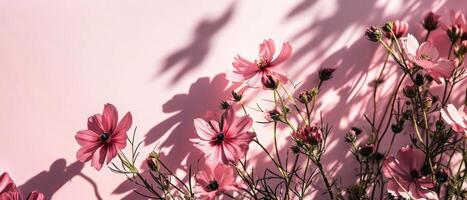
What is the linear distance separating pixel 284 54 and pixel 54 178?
0.68m

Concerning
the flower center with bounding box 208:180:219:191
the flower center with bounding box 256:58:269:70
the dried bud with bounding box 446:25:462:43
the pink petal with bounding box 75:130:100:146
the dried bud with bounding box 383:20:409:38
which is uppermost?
the pink petal with bounding box 75:130:100:146

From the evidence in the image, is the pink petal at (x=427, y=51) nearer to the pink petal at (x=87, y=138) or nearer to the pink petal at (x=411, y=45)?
Answer: the pink petal at (x=411, y=45)

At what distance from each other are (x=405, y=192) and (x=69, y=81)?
878 millimetres

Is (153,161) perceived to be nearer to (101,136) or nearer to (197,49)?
(101,136)

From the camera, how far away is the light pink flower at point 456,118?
92cm

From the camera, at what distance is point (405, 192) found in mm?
1038

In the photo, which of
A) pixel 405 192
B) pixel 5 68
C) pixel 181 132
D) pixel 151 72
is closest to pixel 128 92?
pixel 151 72

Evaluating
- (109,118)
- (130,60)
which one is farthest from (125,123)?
(130,60)

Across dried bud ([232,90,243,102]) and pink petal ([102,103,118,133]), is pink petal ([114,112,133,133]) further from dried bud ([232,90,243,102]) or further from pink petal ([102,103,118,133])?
dried bud ([232,90,243,102])

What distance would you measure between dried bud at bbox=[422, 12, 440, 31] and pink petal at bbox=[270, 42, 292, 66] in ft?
1.51

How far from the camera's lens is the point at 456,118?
96cm

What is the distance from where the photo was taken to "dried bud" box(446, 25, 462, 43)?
1.16m

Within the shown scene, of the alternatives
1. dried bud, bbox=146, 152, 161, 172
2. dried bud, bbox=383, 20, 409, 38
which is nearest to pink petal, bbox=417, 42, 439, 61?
dried bud, bbox=383, 20, 409, 38

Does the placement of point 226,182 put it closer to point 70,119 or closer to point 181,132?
point 181,132
